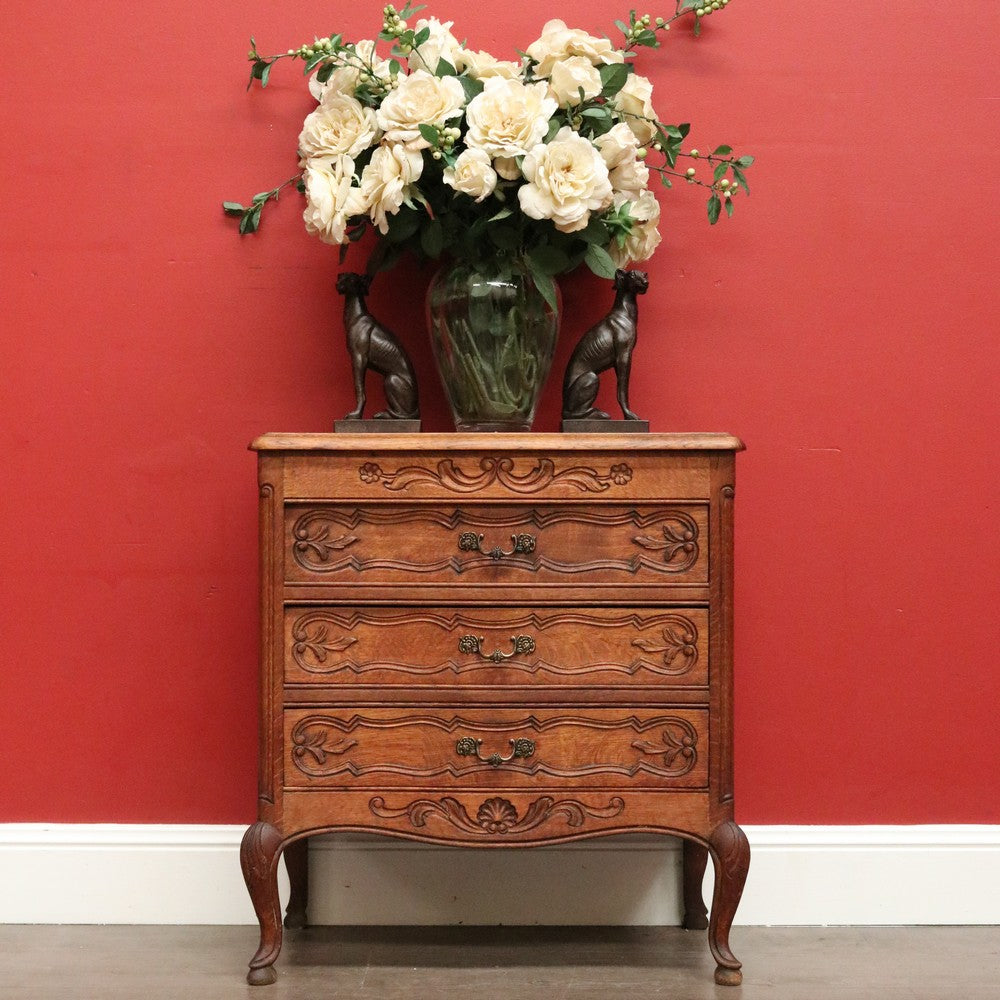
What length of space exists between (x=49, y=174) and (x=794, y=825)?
2006 mm

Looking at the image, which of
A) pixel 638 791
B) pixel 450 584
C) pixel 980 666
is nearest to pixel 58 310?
pixel 450 584

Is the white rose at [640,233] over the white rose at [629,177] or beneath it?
beneath

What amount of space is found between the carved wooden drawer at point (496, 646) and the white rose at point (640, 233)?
70cm

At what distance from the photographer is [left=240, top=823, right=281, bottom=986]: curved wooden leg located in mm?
1726

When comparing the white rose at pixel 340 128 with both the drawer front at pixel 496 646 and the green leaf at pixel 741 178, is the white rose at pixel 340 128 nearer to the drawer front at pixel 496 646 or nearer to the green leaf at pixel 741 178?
the green leaf at pixel 741 178

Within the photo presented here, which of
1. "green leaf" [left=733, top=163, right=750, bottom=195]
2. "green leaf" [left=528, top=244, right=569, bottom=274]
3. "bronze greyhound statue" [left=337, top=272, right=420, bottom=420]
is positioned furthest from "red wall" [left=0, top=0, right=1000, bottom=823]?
"green leaf" [left=528, top=244, right=569, bottom=274]

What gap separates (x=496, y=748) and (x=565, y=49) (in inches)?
48.4

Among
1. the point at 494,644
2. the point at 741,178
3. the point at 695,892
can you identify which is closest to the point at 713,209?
the point at 741,178

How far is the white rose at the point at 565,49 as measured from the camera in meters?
1.87

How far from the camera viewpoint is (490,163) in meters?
1.76

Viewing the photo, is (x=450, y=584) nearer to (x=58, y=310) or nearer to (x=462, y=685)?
(x=462, y=685)

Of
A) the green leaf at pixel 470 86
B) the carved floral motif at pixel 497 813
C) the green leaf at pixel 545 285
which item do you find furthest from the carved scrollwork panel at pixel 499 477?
the green leaf at pixel 470 86

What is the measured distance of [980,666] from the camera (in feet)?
7.02

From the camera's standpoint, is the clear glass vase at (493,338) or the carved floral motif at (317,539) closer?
the carved floral motif at (317,539)
